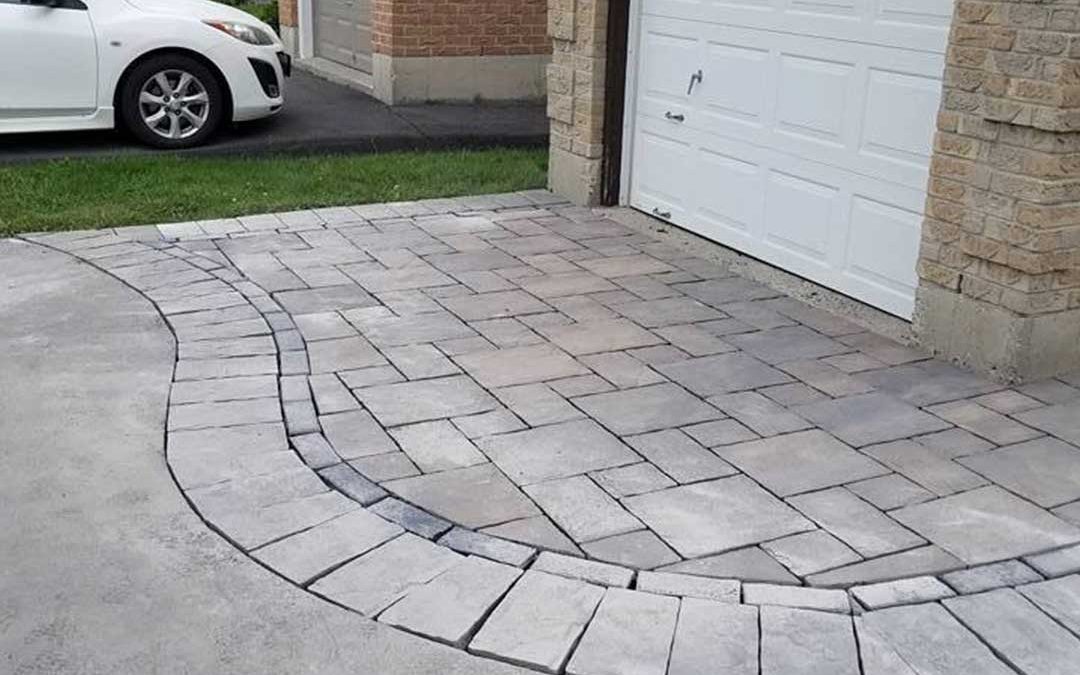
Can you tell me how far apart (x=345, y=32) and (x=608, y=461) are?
9351mm

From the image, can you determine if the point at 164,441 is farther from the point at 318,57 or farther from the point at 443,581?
the point at 318,57

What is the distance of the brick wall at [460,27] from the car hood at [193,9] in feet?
6.26

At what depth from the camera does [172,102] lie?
820 cm

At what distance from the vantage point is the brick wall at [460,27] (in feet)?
33.8

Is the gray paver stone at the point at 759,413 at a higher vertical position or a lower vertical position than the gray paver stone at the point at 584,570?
higher

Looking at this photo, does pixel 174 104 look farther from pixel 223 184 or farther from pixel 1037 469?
pixel 1037 469

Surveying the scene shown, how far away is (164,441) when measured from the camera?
12.8ft

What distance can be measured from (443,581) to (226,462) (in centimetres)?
103

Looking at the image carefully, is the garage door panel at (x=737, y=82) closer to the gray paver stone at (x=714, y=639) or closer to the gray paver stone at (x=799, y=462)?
the gray paver stone at (x=799, y=462)

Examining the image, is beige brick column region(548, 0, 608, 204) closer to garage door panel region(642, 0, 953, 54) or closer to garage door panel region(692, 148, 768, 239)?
garage door panel region(642, 0, 953, 54)

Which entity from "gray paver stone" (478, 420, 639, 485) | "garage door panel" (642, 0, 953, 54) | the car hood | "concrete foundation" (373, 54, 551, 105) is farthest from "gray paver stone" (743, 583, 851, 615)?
"concrete foundation" (373, 54, 551, 105)

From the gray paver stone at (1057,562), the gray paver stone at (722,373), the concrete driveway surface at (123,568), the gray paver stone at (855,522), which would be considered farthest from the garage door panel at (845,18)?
the concrete driveway surface at (123,568)

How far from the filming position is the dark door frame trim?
686 centimetres

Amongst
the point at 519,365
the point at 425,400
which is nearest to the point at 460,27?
the point at 519,365
